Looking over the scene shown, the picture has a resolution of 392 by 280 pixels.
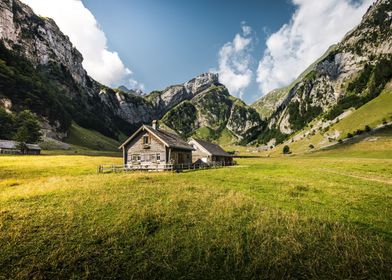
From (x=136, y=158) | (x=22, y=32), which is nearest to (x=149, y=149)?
(x=136, y=158)

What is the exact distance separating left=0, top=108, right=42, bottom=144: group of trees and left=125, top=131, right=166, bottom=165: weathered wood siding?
7458cm

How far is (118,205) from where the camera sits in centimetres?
1321

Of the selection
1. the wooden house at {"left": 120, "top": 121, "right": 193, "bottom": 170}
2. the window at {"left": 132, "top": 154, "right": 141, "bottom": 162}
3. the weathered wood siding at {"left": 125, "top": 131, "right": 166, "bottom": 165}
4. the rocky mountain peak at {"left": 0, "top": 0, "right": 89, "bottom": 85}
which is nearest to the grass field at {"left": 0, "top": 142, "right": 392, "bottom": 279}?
the wooden house at {"left": 120, "top": 121, "right": 193, "bottom": 170}

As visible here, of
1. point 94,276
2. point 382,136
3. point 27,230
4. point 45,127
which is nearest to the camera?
point 94,276

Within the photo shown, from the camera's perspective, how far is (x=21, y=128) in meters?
90.1

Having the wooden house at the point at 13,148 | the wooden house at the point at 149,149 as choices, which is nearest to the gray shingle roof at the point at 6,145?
the wooden house at the point at 13,148

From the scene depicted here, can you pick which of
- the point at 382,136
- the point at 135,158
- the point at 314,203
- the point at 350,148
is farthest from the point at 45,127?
the point at 382,136

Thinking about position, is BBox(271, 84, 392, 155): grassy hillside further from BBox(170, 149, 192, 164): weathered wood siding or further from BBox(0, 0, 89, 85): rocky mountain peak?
BBox(0, 0, 89, 85): rocky mountain peak

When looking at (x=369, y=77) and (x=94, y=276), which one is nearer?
(x=94, y=276)

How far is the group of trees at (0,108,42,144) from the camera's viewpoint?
3518 inches

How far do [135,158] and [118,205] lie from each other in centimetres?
3163

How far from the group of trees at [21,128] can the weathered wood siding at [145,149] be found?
74579 millimetres

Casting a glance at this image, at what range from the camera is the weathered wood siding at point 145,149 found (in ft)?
137

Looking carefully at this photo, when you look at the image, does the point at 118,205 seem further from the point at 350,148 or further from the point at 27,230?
the point at 350,148
